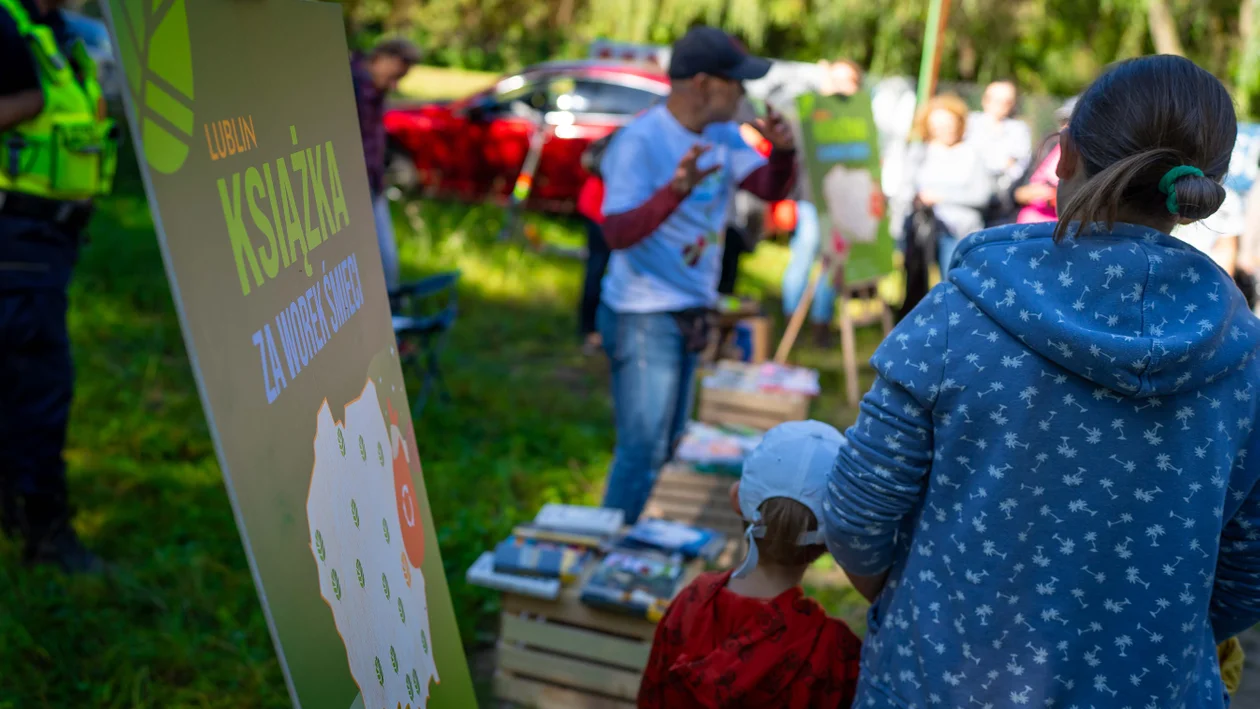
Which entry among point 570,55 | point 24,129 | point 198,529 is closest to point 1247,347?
point 24,129

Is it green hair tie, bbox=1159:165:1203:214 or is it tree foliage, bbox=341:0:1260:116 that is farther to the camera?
tree foliage, bbox=341:0:1260:116

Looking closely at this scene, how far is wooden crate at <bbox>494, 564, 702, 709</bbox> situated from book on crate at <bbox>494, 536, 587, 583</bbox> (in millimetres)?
43

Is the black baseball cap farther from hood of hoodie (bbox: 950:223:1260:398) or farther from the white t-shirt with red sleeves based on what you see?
hood of hoodie (bbox: 950:223:1260:398)

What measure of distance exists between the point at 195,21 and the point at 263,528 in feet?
1.51

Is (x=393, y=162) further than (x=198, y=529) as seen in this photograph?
Yes

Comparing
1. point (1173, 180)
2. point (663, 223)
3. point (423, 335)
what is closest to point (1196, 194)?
point (1173, 180)

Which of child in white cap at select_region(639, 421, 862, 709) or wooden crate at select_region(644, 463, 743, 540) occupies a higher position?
child in white cap at select_region(639, 421, 862, 709)

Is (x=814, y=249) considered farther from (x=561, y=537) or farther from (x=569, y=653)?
(x=569, y=653)

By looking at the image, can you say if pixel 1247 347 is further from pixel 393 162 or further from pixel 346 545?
pixel 393 162

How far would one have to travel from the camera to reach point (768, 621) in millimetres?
1951

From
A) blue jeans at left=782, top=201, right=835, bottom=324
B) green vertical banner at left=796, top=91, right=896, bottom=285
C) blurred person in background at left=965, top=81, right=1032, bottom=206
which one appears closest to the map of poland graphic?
green vertical banner at left=796, top=91, right=896, bottom=285

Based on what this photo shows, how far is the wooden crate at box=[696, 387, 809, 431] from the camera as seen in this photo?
4570 millimetres

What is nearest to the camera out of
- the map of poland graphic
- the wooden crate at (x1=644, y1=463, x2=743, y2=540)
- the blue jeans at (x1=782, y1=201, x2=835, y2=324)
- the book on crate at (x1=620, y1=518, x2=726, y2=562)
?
the map of poland graphic

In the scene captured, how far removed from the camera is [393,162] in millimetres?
11328
